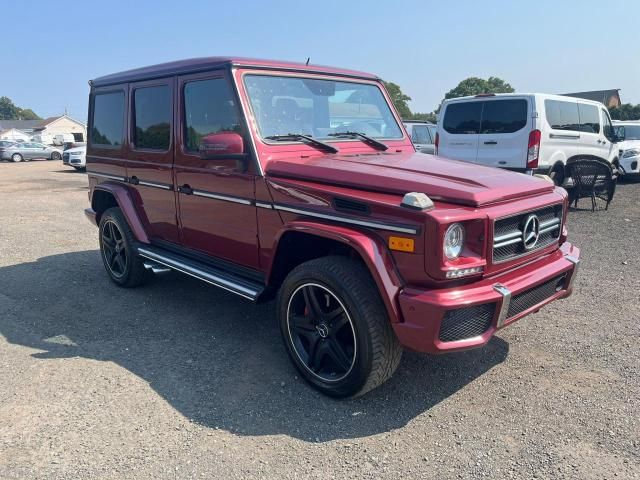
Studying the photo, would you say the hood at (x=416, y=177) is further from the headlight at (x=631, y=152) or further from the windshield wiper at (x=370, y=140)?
the headlight at (x=631, y=152)

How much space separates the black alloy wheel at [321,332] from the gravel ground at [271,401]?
194mm

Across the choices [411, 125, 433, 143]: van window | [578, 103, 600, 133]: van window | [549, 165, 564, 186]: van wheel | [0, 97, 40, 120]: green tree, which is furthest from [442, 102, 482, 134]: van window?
[0, 97, 40, 120]: green tree

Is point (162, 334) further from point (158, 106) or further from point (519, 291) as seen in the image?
point (519, 291)

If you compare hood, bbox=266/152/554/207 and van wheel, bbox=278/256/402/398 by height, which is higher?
hood, bbox=266/152/554/207

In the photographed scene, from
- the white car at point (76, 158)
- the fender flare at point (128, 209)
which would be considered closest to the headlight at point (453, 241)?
the fender flare at point (128, 209)

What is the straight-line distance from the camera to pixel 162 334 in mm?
4207

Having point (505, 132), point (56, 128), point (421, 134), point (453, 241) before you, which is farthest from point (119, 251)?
point (56, 128)

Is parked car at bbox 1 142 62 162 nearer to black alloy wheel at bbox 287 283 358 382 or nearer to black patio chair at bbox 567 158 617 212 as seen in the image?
black patio chair at bbox 567 158 617 212

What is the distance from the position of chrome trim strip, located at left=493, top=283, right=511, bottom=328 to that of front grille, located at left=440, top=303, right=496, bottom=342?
0.05 m

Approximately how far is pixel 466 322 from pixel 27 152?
35740mm

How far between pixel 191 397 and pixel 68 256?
171 inches

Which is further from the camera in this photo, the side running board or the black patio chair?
the black patio chair

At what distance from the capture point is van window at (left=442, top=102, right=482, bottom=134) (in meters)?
9.54

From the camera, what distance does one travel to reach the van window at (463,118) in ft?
31.3
